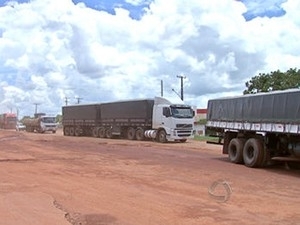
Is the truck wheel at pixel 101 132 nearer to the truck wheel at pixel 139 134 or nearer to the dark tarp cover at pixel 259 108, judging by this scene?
the truck wheel at pixel 139 134

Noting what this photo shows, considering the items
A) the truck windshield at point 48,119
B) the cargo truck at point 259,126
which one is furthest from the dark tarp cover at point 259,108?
the truck windshield at point 48,119

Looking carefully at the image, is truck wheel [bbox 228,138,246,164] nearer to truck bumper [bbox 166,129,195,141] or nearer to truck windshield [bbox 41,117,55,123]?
truck bumper [bbox 166,129,195,141]

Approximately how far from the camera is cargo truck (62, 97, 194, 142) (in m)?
39.2

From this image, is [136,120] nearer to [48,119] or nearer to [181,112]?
[181,112]

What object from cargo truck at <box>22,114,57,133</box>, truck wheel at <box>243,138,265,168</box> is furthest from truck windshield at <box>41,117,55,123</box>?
truck wheel at <box>243,138,265,168</box>

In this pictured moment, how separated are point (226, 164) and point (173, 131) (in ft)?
61.1

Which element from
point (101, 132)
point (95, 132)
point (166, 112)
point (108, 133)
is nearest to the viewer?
point (166, 112)

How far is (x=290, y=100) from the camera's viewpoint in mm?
16625

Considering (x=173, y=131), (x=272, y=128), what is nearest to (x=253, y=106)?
(x=272, y=128)

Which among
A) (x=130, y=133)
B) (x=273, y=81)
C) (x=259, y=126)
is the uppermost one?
(x=273, y=81)

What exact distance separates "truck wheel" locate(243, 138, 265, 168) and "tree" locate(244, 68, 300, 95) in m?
34.5

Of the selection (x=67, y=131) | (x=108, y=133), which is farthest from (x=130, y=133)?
(x=67, y=131)

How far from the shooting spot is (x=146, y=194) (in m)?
12.0

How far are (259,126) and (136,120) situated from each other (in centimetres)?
2579
